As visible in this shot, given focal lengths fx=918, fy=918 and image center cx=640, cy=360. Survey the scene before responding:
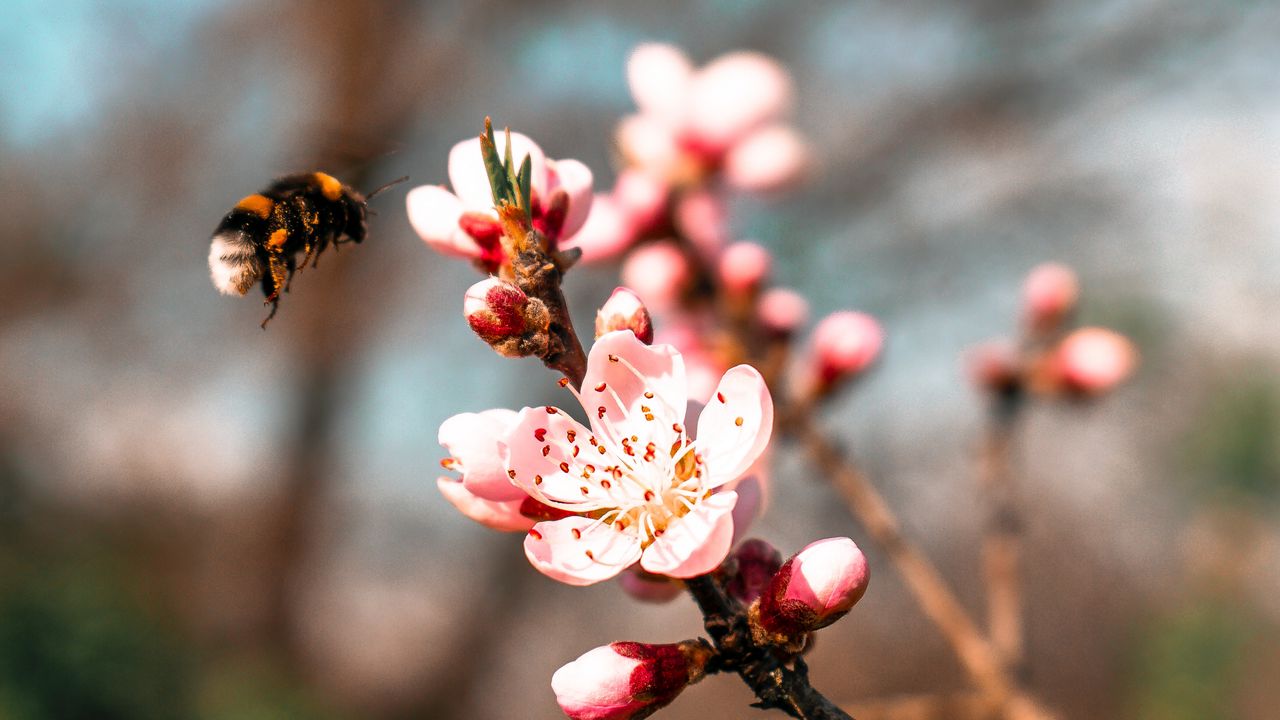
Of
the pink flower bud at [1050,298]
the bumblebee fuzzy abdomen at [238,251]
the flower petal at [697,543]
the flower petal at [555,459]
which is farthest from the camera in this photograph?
the pink flower bud at [1050,298]

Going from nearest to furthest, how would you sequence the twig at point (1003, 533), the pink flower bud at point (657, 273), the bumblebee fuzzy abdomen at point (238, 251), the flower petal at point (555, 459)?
1. the flower petal at point (555, 459)
2. the bumblebee fuzzy abdomen at point (238, 251)
3. the twig at point (1003, 533)
4. the pink flower bud at point (657, 273)

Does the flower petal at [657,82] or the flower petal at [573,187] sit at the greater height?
the flower petal at [657,82]

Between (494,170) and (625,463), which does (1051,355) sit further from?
(494,170)

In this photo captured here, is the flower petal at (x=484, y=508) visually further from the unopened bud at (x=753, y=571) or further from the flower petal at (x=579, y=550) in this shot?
the unopened bud at (x=753, y=571)

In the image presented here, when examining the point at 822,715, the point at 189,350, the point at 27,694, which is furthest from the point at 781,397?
the point at 189,350

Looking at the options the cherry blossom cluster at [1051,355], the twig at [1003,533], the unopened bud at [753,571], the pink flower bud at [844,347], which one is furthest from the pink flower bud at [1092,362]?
the unopened bud at [753,571]

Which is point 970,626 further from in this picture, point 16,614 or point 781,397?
point 16,614

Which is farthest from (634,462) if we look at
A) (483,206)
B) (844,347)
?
(844,347)

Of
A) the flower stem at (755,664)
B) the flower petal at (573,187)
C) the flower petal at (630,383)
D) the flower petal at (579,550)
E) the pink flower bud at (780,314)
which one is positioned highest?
the pink flower bud at (780,314)
